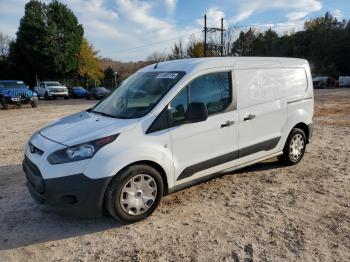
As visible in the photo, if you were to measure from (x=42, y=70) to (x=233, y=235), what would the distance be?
43.7 meters

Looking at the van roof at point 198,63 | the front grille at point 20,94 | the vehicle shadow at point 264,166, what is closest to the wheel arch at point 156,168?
the van roof at point 198,63

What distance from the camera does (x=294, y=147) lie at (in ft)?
20.6

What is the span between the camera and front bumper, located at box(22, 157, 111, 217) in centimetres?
380

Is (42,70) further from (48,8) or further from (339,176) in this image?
(339,176)

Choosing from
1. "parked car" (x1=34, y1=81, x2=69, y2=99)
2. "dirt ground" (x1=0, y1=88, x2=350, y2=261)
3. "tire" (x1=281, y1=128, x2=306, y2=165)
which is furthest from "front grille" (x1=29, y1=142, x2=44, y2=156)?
"parked car" (x1=34, y1=81, x2=69, y2=99)

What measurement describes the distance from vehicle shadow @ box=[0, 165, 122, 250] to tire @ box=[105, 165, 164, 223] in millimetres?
235

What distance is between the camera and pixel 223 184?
548 cm

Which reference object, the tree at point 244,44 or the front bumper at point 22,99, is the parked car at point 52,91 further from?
the tree at point 244,44

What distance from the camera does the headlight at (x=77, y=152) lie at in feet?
12.6

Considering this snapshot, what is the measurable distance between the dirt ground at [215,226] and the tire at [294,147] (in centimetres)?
39

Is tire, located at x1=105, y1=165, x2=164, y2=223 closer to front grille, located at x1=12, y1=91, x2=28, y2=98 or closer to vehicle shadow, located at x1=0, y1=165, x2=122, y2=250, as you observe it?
vehicle shadow, located at x1=0, y1=165, x2=122, y2=250

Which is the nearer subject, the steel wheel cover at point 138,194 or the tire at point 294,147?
the steel wheel cover at point 138,194

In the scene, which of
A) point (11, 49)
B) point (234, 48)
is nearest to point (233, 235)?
point (11, 49)

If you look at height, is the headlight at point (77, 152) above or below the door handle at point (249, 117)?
below
